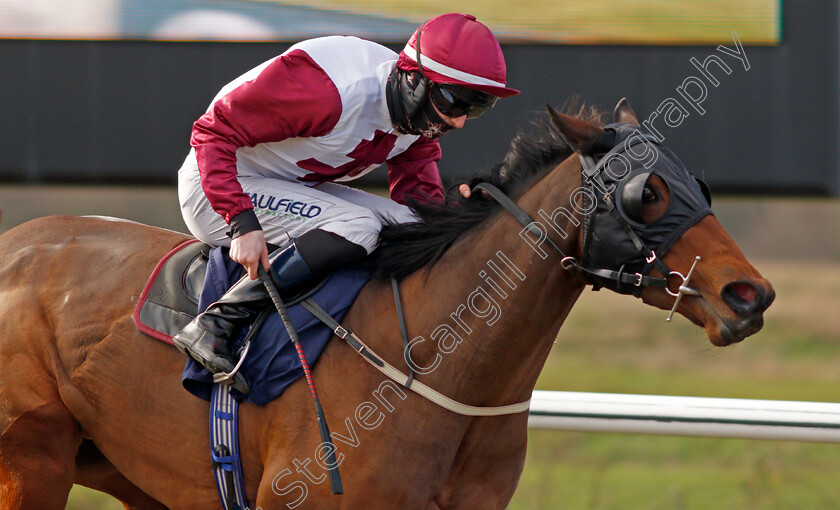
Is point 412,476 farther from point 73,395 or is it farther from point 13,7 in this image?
point 13,7

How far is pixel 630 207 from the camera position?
2082mm

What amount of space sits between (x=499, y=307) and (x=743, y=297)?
2.00ft

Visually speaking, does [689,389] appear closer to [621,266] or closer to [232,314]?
[621,266]

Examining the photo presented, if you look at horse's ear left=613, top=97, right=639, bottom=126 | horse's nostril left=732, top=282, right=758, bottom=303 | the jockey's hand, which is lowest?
the jockey's hand

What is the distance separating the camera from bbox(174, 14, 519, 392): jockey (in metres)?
2.36

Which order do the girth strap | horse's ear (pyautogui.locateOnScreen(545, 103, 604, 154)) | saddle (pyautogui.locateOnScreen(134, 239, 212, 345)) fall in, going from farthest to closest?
saddle (pyautogui.locateOnScreen(134, 239, 212, 345))
the girth strap
horse's ear (pyautogui.locateOnScreen(545, 103, 604, 154))

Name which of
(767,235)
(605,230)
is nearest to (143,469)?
(605,230)

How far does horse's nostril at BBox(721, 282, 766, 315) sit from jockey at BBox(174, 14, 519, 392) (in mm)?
768

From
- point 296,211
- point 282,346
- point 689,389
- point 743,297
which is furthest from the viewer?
point 689,389

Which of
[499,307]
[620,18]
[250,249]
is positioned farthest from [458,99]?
[620,18]

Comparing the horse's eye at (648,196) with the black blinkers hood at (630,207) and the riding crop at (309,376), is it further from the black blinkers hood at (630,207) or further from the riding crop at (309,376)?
the riding crop at (309,376)

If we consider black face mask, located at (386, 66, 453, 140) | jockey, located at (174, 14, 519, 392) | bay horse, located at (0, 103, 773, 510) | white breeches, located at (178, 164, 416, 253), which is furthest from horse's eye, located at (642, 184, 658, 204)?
white breeches, located at (178, 164, 416, 253)

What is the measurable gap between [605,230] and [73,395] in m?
1.70

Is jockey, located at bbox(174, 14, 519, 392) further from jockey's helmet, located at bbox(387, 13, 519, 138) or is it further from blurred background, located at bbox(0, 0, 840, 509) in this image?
blurred background, located at bbox(0, 0, 840, 509)
